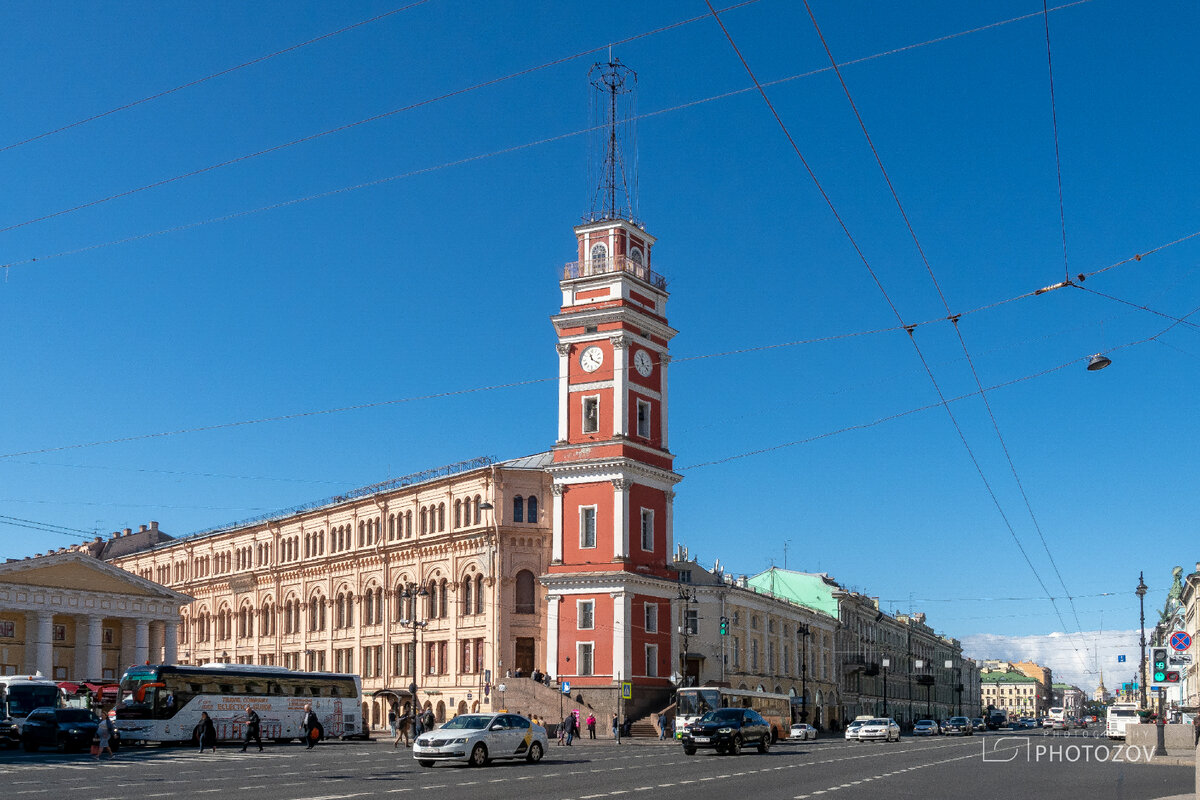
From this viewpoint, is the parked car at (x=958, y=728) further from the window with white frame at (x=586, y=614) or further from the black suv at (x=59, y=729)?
the black suv at (x=59, y=729)

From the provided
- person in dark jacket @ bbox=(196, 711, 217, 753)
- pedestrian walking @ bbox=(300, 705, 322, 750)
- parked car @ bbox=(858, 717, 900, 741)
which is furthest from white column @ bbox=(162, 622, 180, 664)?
parked car @ bbox=(858, 717, 900, 741)

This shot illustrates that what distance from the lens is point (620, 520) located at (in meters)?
67.9

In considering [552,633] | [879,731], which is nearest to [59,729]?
[552,633]

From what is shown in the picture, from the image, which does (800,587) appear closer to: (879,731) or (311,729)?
(879,731)

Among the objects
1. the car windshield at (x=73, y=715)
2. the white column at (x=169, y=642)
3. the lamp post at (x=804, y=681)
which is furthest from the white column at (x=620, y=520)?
the white column at (x=169, y=642)

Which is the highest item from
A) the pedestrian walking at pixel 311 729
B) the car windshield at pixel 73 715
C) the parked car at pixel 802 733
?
the car windshield at pixel 73 715

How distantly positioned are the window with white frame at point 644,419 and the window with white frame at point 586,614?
951 centimetres

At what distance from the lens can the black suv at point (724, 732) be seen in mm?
40906

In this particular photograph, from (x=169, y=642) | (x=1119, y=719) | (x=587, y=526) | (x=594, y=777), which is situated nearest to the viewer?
(x=594, y=777)

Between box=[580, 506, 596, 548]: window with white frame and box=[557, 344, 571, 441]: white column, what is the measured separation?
4.10 meters

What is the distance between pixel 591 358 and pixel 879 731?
24.0 meters

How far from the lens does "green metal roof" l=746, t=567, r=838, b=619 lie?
109188mm

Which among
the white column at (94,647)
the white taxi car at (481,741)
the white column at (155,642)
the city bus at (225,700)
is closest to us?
the white taxi car at (481,741)

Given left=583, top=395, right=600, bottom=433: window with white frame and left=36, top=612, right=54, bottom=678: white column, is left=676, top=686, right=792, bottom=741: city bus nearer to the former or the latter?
left=583, top=395, right=600, bottom=433: window with white frame
